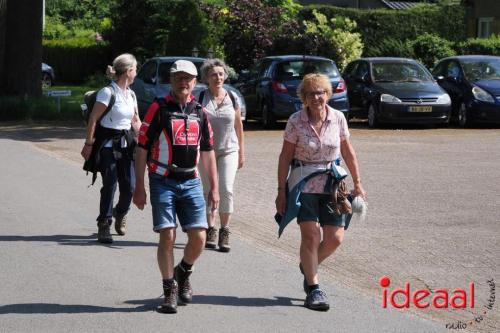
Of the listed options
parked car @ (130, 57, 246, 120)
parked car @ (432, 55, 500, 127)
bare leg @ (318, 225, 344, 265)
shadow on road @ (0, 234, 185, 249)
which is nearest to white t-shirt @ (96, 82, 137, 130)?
shadow on road @ (0, 234, 185, 249)

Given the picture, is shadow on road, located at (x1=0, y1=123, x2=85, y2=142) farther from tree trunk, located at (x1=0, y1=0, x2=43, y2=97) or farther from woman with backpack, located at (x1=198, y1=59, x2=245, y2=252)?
woman with backpack, located at (x1=198, y1=59, x2=245, y2=252)

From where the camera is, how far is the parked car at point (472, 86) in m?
24.6

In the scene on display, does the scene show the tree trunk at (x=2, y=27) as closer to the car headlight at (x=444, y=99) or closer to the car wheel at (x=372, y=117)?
the car wheel at (x=372, y=117)

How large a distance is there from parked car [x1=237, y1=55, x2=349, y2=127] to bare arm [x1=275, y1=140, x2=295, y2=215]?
1532cm

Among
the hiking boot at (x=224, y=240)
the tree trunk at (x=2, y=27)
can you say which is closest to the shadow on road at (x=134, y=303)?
the hiking boot at (x=224, y=240)

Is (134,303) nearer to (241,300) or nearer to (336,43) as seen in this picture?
(241,300)

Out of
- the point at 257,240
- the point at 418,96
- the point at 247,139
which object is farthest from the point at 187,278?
the point at 418,96

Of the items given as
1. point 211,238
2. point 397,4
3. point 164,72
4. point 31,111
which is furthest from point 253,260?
point 397,4

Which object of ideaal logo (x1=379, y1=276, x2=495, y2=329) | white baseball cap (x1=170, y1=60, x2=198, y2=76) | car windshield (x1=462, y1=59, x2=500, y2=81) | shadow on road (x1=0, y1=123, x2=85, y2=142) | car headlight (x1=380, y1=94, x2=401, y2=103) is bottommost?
shadow on road (x1=0, y1=123, x2=85, y2=142)

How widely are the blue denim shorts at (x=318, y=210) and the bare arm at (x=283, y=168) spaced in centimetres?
14

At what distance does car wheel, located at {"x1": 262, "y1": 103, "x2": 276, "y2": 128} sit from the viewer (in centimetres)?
2436

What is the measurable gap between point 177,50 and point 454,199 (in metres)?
20.2

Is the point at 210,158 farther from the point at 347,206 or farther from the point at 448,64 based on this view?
the point at 448,64

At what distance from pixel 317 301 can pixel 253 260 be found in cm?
206
